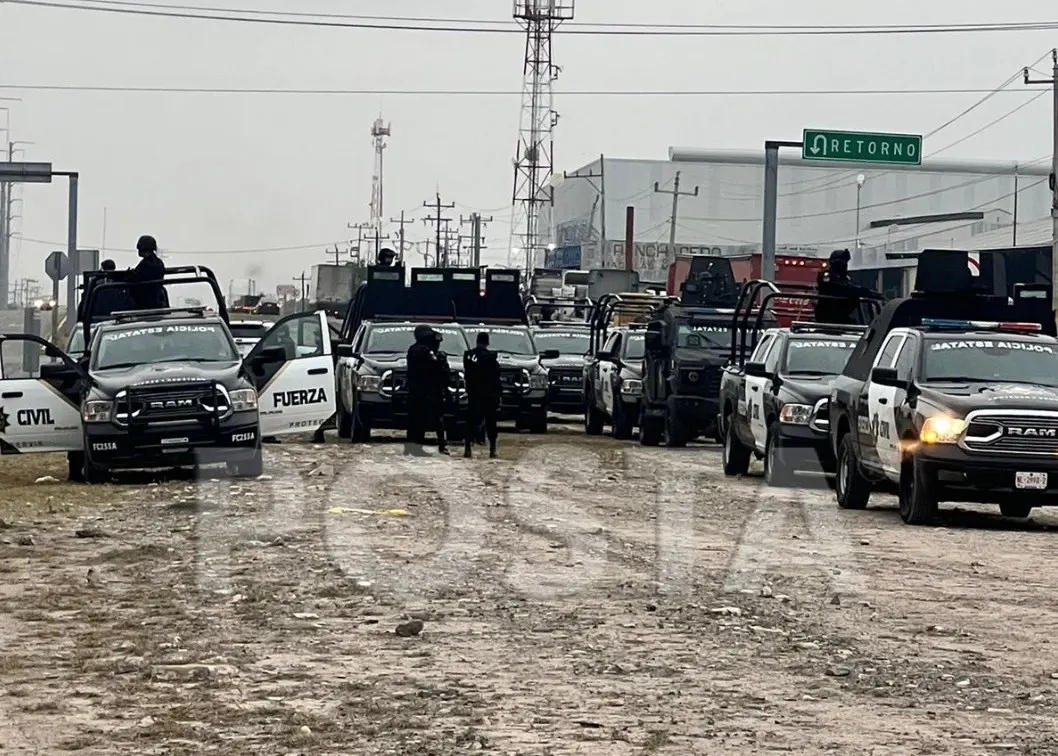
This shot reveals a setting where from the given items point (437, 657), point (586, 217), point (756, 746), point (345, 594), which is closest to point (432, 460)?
point (345, 594)

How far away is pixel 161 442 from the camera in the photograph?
65.8ft

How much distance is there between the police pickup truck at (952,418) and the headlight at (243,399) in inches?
235

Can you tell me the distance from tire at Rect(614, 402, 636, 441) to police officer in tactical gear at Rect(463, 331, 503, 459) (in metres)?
6.39

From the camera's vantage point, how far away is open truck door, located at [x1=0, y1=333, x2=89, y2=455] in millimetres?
20531

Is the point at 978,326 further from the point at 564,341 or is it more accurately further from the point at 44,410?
the point at 564,341

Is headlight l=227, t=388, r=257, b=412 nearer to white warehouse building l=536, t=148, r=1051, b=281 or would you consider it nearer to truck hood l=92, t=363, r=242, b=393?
truck hood l=92, t=363, r=242, b=393

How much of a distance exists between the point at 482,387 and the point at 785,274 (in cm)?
2295

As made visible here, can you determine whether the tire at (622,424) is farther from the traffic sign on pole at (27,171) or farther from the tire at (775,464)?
the traffic sign on pole at (27,171)

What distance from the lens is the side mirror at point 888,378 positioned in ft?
57.6

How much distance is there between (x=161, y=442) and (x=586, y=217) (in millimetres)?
111242

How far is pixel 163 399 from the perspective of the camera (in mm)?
20188

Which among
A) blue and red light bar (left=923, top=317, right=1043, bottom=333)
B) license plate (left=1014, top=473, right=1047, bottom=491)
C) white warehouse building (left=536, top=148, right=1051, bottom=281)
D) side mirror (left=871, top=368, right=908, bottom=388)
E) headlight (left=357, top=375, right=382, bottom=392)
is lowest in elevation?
license plate (left=1014, top=473, right=1047, bottom=491)

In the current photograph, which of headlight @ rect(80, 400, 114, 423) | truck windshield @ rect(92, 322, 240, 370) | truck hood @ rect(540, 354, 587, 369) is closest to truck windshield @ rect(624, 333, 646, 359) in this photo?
truck hood @ rect(540, 354, 587, 369)

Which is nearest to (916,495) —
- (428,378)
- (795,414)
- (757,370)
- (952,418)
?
(952,418)
